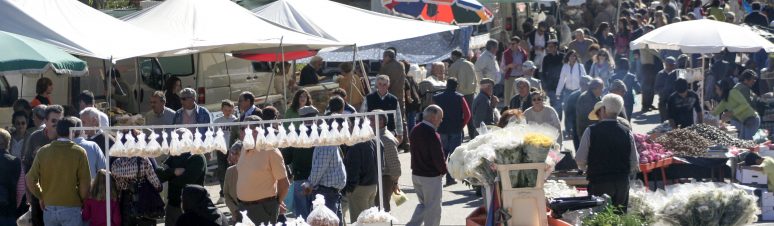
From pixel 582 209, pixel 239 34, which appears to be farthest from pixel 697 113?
pixel 582 209

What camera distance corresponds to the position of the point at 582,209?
11.2 metres

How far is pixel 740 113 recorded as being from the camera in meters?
18.6

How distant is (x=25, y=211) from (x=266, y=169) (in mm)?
2301

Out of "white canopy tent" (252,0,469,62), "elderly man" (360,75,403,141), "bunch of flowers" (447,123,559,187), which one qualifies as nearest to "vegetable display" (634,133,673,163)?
"elderly man" (360,75,403,141)

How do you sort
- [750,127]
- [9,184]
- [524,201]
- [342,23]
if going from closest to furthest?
[524,201] → [9,184] → [750,127] → [342,23]

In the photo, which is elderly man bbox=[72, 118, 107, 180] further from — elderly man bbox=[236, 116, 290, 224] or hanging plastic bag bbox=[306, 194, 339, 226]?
hanging plastic bag bbox=[306, 194, 339, 226]

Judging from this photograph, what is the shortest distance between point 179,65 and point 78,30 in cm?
515

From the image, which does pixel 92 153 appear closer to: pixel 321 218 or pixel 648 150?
pixel 321 218

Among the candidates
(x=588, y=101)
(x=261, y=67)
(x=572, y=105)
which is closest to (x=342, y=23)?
(x=261, y=67)

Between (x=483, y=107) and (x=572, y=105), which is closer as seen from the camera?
(x=483, y=107)

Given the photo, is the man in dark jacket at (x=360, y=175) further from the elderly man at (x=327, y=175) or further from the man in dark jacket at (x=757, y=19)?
the man in dark jacket at (x=757, y=19)

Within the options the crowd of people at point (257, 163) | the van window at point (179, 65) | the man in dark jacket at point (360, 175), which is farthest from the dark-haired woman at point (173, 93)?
the man in dark jacket at point (360, 175)

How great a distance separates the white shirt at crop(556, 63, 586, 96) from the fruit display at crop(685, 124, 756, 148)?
15.0ft

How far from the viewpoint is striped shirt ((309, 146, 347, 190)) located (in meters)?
12.1
